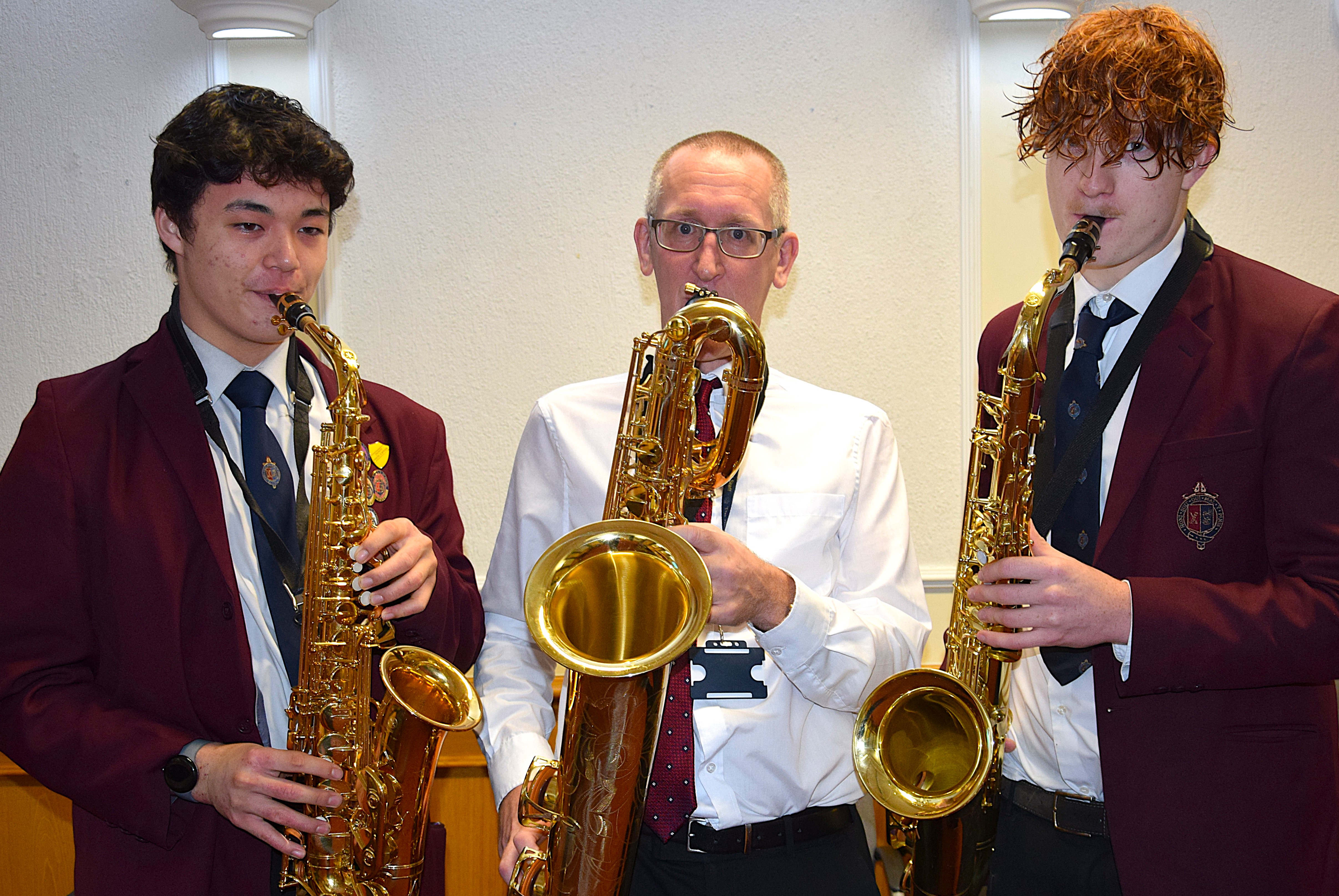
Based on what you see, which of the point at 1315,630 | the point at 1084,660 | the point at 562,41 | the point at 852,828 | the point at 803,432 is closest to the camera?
the point at 1315,630

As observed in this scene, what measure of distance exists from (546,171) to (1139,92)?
2232 millimetres

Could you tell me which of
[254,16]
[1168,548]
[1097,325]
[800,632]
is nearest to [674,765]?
[800,632]

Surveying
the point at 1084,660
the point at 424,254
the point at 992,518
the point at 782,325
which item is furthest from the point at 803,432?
the point at 424,254

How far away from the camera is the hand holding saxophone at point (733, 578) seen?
5.98ft

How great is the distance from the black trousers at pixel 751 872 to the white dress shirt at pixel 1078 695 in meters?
0.39

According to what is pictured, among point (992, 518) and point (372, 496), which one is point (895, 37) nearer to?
point (992, 518)

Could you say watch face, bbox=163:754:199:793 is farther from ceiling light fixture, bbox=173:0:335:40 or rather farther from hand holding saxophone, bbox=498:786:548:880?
ceiling light fixture, bbox=173:0:335:40

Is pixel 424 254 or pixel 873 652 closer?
pixel 873 652

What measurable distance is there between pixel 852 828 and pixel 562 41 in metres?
2.80

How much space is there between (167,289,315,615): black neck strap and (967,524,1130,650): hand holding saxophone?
131cm

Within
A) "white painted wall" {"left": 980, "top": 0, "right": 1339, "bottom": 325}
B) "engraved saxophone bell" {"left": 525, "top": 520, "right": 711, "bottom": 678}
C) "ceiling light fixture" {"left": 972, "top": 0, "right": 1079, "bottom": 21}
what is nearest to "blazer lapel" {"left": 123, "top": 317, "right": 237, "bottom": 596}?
"engraved saxophone bell" {"left": 525, "top": 520, "right": 711, "bottom": 678}

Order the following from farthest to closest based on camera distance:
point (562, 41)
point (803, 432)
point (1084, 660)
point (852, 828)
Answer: point (562, 41)
point (803, 432)
point (852, 828)
point (1084, 660)

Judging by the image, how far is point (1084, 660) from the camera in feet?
6.54

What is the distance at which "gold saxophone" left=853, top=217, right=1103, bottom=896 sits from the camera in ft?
6.42
